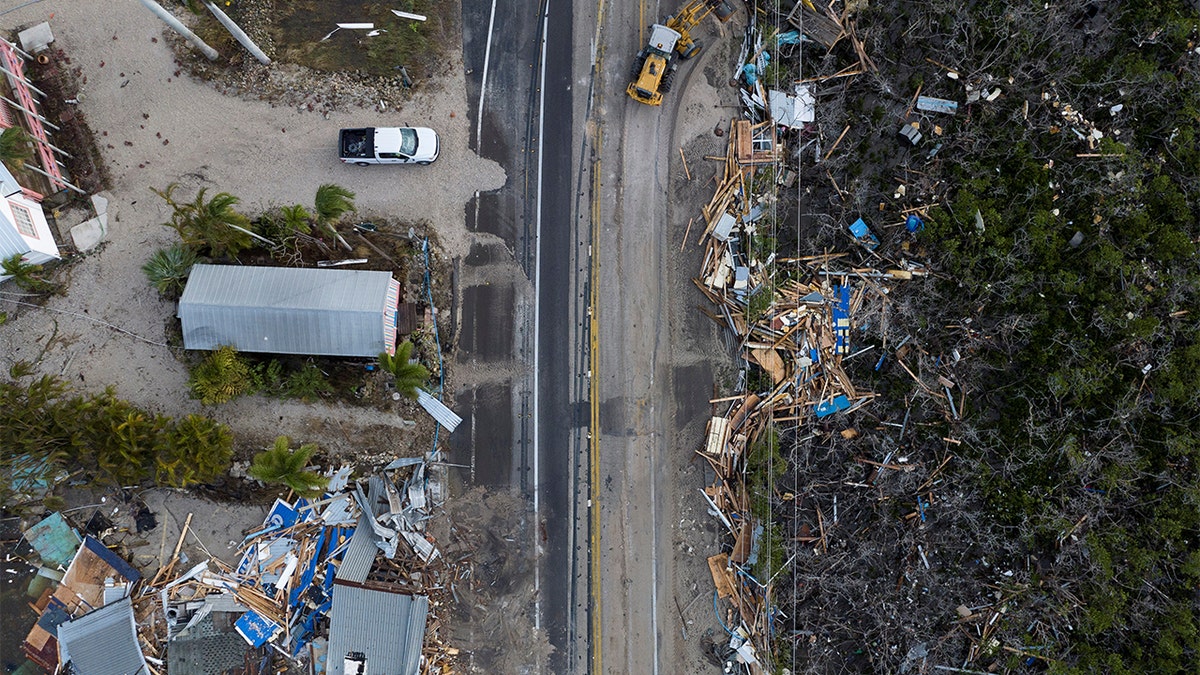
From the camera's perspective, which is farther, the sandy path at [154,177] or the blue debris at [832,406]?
the blue debris at [832,406]

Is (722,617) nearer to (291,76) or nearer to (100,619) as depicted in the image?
(100,619)

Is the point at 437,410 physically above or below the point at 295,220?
below

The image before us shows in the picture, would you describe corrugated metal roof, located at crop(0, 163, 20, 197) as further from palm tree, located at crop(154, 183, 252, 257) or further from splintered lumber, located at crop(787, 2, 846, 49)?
splintered lumber, located at crop(787, 2, 846, 49)

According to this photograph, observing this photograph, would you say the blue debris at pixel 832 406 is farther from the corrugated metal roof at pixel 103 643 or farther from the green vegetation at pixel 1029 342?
the corrugated metal roof at pixel 103 643

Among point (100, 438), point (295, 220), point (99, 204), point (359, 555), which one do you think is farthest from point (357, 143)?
point (359, 555)

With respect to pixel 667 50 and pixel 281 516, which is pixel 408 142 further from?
pixel 281 516

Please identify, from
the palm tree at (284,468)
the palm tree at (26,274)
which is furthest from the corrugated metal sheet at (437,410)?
the palm tree at (26,274)

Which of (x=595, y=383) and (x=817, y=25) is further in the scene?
(x=595, y=383)
